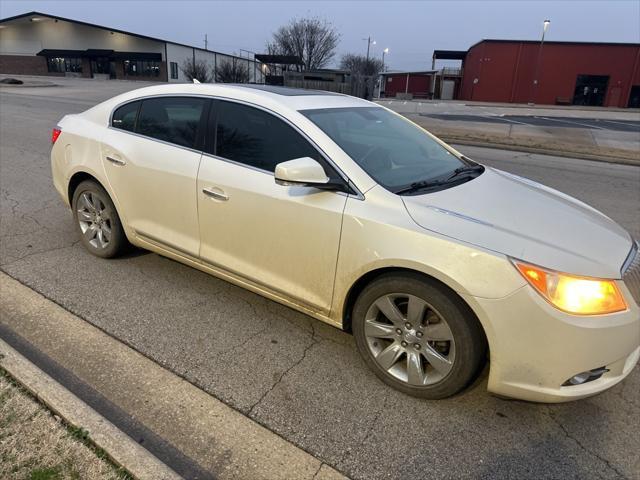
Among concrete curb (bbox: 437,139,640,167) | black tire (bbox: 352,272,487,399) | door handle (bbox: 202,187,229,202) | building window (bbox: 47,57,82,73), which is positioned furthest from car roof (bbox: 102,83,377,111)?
building window (bbox: 47,57,82,73)

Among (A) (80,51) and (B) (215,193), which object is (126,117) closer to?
(B) (215,193)

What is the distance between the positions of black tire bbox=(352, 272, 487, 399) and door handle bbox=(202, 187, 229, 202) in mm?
1148

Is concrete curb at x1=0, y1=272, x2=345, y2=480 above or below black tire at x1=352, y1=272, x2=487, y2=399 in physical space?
below

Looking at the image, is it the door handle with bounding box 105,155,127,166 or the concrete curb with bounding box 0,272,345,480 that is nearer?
the concrete curb with bounding box 0,272,345,480

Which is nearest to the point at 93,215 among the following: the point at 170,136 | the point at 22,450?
the point at 170,136

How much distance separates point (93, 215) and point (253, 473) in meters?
3.03

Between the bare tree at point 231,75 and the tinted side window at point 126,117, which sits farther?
the bare tree at point 231,75

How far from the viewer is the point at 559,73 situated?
46.6 meters

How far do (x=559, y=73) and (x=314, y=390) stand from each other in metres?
52.7

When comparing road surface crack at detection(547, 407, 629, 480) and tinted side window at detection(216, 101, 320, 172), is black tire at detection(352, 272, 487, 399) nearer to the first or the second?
road surface crack at detection(547, 407, 629, 480)

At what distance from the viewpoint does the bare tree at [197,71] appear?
50219 mm

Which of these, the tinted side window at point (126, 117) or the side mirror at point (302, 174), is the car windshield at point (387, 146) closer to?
the side mirror at point (302, 174)

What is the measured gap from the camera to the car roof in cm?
320

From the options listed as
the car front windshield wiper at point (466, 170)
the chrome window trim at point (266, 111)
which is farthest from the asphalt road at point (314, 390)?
the car front windshield wiper at point (466, 170)
